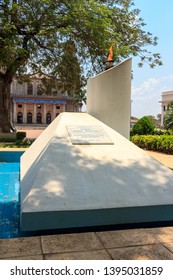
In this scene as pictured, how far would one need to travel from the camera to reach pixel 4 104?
17344mm

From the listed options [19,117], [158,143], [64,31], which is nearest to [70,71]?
[64,31]

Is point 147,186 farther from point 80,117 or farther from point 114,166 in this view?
point 80,117

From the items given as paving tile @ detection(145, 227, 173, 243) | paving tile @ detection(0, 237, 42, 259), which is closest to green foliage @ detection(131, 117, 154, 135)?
paving tile @ detection(145, 227, 173, 243)

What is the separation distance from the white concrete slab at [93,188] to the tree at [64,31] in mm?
9244

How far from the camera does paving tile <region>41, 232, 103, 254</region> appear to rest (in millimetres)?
2553

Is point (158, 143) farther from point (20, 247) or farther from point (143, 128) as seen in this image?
point (20, 247)

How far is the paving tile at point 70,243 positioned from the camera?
8.38 ft

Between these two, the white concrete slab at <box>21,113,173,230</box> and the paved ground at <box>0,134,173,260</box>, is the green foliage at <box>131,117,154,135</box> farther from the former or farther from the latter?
the paved ground at <box>0,134,173,260</box>

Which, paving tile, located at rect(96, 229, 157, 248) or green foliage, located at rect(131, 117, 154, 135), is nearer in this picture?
paving tile, located at rect(96, 229, 157, 248)

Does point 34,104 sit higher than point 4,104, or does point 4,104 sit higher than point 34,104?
point 34,104

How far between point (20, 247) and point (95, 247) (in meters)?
0.69

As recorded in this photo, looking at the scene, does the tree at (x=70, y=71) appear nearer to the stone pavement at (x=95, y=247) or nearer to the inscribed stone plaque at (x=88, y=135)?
the inscribed stone plaque at (x=88, y=135)

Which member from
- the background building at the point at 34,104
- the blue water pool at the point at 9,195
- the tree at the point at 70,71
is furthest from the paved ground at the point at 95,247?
the background building at the point at 34,104

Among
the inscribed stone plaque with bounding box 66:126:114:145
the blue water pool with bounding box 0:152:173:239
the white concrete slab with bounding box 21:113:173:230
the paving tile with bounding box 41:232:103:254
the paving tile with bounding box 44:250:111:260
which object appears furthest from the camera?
the inscribed stone plaque with bounding box 66:126:114:145
